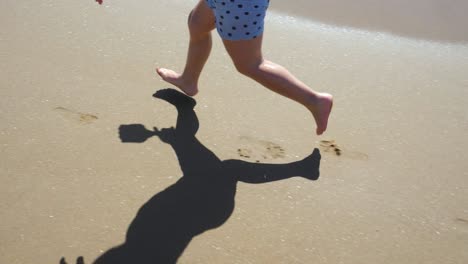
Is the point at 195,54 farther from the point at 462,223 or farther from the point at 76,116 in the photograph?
the point at 462,223

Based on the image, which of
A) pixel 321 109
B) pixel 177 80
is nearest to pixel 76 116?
pixel 177 80

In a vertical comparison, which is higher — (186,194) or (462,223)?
(462,223)

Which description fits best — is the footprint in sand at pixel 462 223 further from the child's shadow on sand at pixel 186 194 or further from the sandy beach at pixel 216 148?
the child's shadow on sand at pixel 186 194

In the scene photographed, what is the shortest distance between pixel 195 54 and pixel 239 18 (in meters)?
0.45

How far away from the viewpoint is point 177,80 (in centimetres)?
239

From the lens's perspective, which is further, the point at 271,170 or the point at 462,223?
the point at 271,170

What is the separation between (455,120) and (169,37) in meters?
1.46

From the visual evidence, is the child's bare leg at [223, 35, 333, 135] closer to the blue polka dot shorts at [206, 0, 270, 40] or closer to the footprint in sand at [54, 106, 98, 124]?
the blue polka dot shorts at [206, 0, 270, 40]

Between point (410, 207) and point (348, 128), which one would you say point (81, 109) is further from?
point (410, 207)

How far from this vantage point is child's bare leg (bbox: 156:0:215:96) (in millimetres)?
2240

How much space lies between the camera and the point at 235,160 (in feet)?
6.87

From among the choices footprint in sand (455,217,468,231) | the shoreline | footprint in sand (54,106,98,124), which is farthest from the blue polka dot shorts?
the shoreline

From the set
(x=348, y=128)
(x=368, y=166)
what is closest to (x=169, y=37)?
(x=348, y=128)

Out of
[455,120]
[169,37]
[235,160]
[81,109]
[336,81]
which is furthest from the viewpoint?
[169,37]
